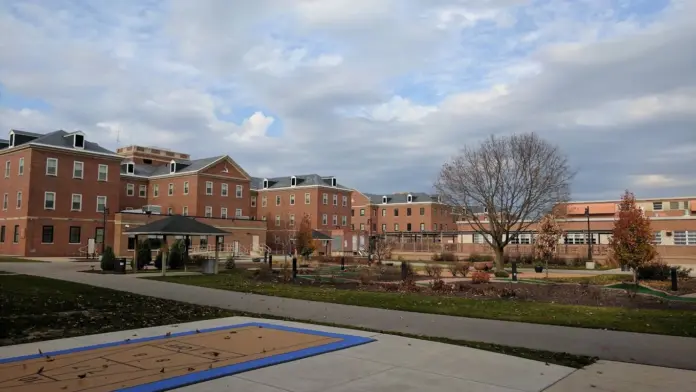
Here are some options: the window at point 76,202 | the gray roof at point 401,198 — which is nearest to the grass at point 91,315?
the window at point 76,202

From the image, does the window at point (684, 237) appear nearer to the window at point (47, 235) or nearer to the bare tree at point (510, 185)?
the bare tree at point (510, 185)

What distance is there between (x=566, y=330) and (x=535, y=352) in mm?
2814

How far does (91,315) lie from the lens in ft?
43.2

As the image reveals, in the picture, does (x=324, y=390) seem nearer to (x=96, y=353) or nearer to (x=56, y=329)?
(x=96, y=353)

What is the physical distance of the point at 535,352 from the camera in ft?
30.2

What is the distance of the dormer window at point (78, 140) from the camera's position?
2211 inches

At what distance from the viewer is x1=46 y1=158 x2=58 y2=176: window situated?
5375 cm

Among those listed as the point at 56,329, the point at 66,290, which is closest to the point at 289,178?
the point at 66,290

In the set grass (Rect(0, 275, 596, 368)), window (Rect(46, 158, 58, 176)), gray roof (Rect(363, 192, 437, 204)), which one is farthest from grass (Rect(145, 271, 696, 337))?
gray roof (Rect(363, 192, 437, 204))

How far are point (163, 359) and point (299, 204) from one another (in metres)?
77.2

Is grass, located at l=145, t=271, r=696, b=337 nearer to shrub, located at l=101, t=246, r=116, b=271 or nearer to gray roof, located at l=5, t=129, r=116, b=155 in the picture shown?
shrub, located at l=101, t=246, r=116, b=271

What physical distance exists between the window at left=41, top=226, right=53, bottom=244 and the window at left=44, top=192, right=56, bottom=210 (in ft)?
6.63

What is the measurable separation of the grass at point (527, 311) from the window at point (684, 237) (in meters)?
51.2

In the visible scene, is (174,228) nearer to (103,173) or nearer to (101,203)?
(101,203)
